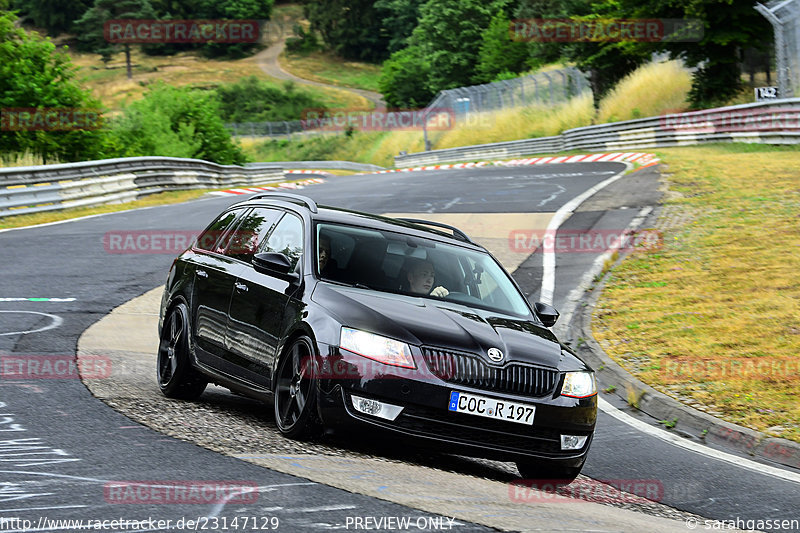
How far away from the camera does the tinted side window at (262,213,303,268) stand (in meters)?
7.75

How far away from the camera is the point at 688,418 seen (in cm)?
922

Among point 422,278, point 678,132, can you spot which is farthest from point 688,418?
point 678,132

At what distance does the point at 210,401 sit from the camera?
8734 millimetres

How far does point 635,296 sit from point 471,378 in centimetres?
830

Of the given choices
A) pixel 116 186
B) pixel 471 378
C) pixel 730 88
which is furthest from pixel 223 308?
pixel 730 88

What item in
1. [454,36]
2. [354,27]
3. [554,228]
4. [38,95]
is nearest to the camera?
[554,228]

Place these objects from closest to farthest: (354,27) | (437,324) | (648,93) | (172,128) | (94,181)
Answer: (437,324) → (94,181) → (172,128) → (648,93) → (354,27)

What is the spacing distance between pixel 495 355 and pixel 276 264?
1724 millimetres

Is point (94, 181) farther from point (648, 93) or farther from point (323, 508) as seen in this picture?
point (648, 93)

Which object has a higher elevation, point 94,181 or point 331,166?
point 94,181

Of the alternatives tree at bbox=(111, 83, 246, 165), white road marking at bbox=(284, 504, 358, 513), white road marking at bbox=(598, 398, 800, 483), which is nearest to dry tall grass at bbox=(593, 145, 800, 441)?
white road marking at bbox=(598, 398, 800, 483)

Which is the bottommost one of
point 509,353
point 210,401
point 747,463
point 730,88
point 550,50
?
point 747,463

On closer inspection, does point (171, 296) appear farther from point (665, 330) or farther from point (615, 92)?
point (615, 92)

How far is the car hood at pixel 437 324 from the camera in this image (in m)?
6.57
